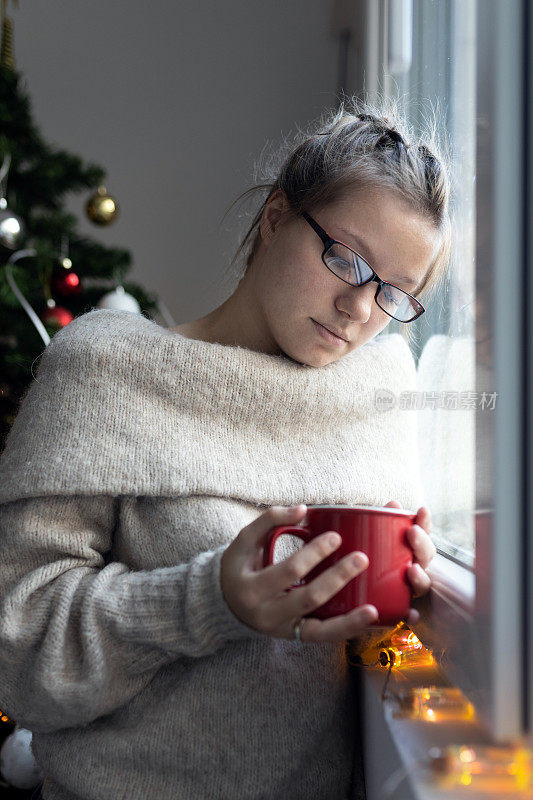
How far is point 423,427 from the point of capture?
3.44 ft

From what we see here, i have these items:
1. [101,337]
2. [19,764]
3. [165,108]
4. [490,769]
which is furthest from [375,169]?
[165,108]

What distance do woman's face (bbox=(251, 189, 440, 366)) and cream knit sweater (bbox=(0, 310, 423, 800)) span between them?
1.6 inches

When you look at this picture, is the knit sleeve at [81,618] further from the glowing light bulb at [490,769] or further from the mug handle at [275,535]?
the glowing light bulb at [490,769]

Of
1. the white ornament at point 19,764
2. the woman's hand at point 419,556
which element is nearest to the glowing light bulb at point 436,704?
the woman's hand at point 419,556

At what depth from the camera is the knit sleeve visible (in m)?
0.66

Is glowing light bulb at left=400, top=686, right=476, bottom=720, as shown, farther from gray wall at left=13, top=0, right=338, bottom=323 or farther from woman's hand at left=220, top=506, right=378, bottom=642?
gray wall at left=13, top=0, right=338, bottom=323

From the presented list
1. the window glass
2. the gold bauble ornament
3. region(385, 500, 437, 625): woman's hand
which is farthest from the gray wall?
region(385, 500, 437, 625): woman's hand

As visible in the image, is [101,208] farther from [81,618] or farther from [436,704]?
[436,704]

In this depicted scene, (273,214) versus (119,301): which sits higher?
(273,214)

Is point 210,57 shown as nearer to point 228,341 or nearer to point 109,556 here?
point 228,341

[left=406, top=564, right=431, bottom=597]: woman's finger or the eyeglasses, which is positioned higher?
the eyeglasses

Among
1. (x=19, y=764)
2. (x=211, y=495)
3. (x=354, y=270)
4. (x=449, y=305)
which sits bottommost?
(x=19, y=764)

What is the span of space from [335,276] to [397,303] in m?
0.08

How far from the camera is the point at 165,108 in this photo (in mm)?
2455
